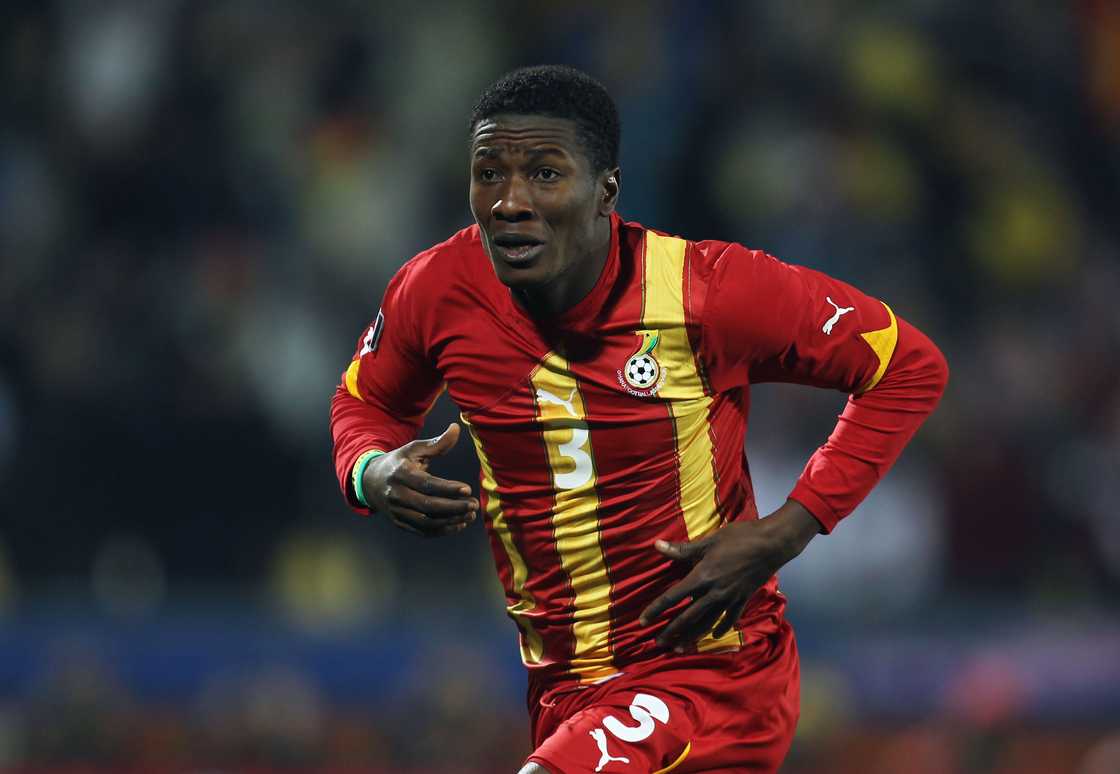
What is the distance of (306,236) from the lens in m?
10.0

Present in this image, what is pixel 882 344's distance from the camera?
4.19 metres

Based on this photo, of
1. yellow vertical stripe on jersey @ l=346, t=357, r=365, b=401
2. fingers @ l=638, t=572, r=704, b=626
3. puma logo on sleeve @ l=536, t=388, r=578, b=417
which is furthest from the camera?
yellow vertical stripe on jersey @ l=346, t=357, r=365, b=401

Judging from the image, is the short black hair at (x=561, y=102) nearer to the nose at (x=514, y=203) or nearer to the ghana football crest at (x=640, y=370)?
the nose at (x=514, y=203)

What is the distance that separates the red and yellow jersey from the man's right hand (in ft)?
1.06

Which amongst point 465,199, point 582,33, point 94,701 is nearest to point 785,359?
point 94,701

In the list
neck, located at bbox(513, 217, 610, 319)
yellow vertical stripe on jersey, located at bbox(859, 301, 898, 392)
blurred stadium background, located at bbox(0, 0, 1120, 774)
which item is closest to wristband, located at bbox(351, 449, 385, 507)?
neck, located at bbox(513, 217, 610, 319)

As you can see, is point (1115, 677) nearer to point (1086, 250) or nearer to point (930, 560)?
point (930, 560)

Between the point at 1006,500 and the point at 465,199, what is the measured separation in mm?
3431

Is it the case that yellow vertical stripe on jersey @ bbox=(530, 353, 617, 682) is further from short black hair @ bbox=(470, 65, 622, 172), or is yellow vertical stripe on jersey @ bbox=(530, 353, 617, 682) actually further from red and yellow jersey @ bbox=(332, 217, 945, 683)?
short black hair @ bbox=(470, 65, 622, 172)

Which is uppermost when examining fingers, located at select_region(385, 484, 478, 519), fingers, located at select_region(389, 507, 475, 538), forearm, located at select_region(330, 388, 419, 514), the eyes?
the eyes

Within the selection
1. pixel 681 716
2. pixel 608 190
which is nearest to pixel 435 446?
pixel 608 190

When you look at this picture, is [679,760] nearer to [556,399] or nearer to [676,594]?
[676,594]

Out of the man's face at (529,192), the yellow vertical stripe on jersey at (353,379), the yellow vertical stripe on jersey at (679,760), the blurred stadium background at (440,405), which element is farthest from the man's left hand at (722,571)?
the blurred stadium background at (440,405)

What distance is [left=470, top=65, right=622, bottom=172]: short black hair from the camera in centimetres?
395
